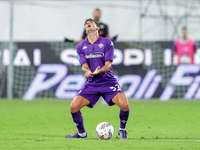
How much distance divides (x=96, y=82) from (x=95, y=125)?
2226mm

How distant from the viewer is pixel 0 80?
19328 millimetres

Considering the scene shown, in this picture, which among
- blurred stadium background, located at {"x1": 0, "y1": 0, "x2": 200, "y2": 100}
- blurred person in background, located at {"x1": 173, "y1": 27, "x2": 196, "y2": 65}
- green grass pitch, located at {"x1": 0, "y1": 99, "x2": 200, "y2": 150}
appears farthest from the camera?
blurred stadium background, located at {"x1": 0, "y1": 0, "x2": 200, "y2": 100}

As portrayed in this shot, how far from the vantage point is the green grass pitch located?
312 inches

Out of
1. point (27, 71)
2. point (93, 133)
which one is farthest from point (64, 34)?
point (93, 133)

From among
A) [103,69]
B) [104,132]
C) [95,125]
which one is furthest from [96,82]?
[95,125]

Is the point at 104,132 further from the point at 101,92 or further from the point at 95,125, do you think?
the point at 95,125

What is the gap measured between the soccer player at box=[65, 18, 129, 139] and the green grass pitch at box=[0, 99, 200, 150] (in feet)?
1.22

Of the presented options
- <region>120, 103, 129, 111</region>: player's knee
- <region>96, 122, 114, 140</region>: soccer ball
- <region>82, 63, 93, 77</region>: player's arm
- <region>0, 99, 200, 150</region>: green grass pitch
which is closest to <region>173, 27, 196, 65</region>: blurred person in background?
<region>0, 99, 200, 150</region>: green grass pitch

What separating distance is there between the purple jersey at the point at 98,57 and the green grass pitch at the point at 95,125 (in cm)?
91

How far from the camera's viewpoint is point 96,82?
356 inches

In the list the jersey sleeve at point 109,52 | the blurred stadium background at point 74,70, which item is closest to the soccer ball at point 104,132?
the jersey sleeve at point 109,52

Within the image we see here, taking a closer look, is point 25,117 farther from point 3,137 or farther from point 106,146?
point 106,146

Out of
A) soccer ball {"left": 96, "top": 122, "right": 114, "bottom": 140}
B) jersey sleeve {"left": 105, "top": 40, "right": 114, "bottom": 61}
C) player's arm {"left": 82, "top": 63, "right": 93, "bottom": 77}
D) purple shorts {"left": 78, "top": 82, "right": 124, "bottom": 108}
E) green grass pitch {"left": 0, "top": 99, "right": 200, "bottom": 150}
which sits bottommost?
green grass pitch {"left": 0, "top": 99, "right": 200, "bottom": 150}

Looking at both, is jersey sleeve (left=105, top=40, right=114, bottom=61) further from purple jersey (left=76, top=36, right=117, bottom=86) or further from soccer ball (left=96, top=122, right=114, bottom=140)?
soccer ball (left=96, top=122, right=114, bottom=140)
